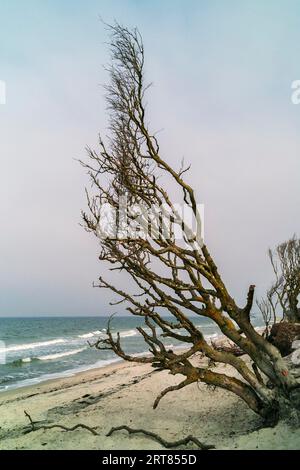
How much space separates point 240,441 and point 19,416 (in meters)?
7.93

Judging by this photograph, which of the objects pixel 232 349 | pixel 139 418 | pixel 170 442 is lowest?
pixel 139 418

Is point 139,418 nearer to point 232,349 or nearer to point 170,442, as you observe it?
point 170,442

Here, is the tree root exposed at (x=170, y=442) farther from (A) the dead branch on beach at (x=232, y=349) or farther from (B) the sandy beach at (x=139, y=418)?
(A) the dead branch on beach at (x=232, y=349)

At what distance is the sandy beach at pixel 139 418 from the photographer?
709cm

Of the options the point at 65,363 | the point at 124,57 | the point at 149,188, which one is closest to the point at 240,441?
the point at 149,188

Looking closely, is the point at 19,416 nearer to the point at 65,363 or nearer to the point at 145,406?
the point at 145,406

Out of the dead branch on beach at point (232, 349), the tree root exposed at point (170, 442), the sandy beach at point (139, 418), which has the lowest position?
the sandy beach at point (139, 418)

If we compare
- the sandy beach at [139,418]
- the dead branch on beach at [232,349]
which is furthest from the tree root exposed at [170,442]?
the dead branch on beach at [232,349]

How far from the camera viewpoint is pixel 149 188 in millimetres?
7773

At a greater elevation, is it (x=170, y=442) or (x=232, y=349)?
(x=232, y=349)

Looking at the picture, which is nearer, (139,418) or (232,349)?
(139,418)

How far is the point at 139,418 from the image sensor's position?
30.5 ft

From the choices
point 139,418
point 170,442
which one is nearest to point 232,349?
point 139,418

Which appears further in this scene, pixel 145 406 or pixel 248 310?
pixel 145 406
